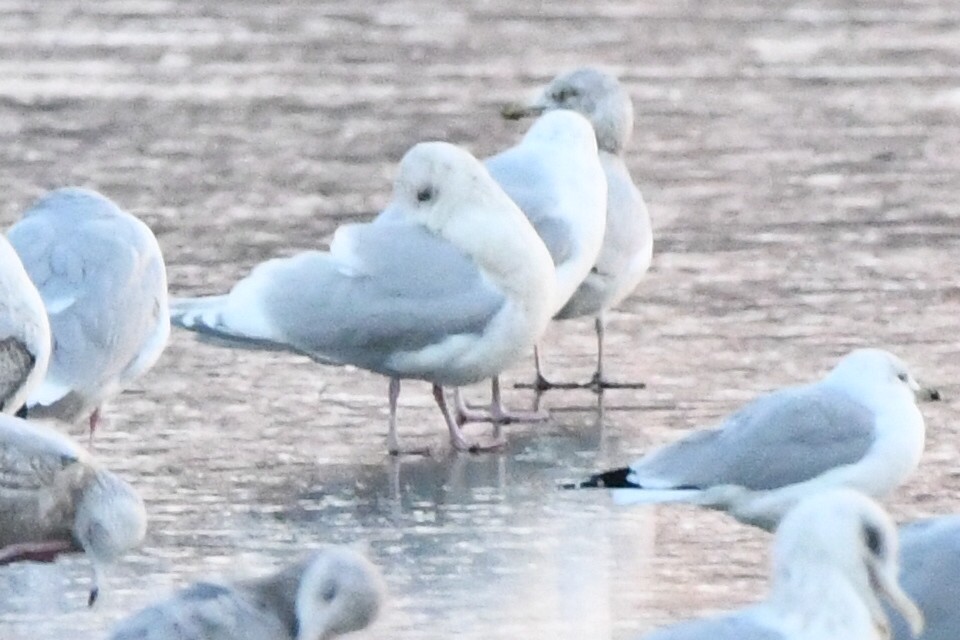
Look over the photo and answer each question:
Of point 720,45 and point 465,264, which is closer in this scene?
point 465,264

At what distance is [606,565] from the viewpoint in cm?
704

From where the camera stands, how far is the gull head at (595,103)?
10250mm

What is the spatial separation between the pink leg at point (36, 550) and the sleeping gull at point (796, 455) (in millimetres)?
1522

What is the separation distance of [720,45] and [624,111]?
24.2ft

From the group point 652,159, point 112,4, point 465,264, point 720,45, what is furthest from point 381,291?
point 112,4

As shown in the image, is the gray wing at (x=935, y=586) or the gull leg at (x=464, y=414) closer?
the gray wing at (x=935, y=586)

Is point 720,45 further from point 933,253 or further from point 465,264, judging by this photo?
point 465,264

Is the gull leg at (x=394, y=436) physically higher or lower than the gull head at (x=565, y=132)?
lower

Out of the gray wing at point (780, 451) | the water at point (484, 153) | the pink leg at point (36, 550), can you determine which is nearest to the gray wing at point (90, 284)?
the water at point (484, 153)

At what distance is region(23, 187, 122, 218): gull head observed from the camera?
8.34 m

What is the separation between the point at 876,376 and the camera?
6.97 m

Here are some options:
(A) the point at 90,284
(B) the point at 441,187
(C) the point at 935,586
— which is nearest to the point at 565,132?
(B) the point at 441,187

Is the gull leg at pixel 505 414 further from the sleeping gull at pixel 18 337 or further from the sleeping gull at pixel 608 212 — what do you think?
the sleeping gull at pixel 18 337

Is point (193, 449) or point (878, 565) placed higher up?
point (878, 565)
